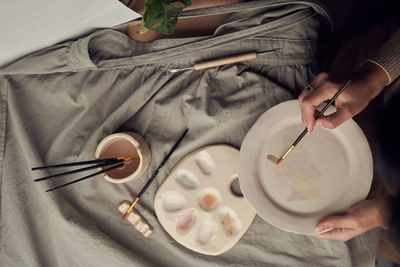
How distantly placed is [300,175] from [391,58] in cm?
35

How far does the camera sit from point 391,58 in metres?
0.64

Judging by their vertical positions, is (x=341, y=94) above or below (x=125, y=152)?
above

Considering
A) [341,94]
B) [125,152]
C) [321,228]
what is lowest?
[321,228]

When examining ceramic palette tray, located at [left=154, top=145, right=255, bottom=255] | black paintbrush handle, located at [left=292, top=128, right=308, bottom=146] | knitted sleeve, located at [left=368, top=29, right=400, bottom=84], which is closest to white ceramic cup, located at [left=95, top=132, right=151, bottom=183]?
ceramic palette tray, located at [left=154, top=145, right=255, bottom=255]

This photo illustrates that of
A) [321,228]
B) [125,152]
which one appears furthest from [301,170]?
[125,152]

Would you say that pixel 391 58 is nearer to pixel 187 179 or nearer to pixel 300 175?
pixel 300 175

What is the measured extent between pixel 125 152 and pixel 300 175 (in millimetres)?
450

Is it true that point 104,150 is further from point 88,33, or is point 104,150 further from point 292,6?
point 292,6

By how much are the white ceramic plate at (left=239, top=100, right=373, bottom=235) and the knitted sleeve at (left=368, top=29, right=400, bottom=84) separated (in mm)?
158

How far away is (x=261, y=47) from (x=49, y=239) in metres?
0.80

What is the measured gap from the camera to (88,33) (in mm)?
711

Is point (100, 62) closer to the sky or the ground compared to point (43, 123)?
closer to the sky

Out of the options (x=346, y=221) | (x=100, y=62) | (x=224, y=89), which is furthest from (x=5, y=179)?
(x=346, y=221)

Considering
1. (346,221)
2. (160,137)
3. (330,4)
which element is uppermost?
(330,4)
